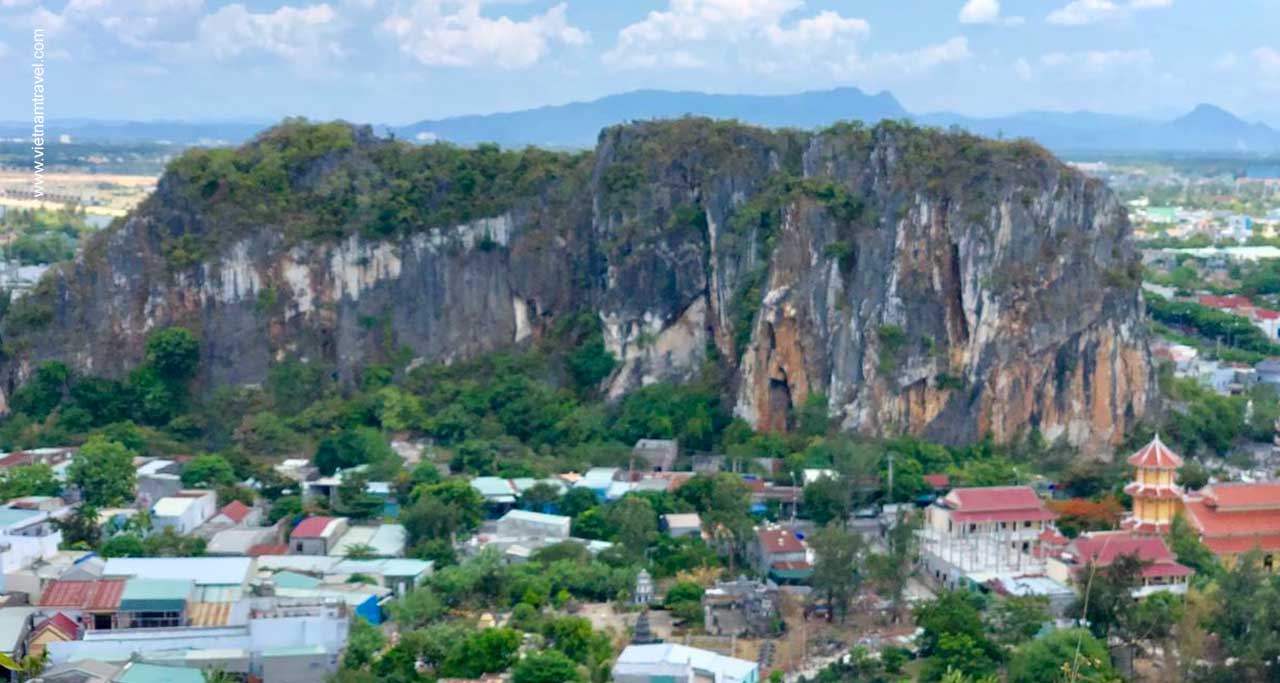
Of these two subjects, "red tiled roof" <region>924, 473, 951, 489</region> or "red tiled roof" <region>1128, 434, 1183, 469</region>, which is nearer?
"red tiled roof" <region>1128, 434, 1183, 469</region>

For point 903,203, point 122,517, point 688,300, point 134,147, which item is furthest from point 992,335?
point 134,147

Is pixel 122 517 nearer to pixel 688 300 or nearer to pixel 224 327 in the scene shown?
pixel 224 327

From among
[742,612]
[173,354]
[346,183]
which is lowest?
[742,612]

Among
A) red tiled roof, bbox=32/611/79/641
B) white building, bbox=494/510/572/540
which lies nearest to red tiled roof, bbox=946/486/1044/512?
white building, bbox=494/510/572/540

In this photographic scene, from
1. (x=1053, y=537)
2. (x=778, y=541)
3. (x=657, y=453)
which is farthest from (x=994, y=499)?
(x=657, y=453)

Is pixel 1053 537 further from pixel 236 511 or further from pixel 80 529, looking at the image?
pixel 80 529

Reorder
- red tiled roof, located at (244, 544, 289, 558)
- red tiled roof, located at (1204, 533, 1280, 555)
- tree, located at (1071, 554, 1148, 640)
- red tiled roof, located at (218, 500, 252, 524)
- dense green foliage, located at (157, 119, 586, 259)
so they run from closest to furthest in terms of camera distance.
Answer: tree, located at (1071, 554, 1148, 640)
red tiled roof, located at (1204, 533, 1280, 555)
red tiled roof, located at (244, 544, 289, 558)
red tiled roof, located at (218, 500, 252, 524)
dense green foliage, located at (157, 119, 586, 259)

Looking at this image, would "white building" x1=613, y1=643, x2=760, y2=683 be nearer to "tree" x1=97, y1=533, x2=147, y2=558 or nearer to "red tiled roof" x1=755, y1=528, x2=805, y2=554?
"red tiled roof" x1=755, y1=528, x2=805, y2=554
